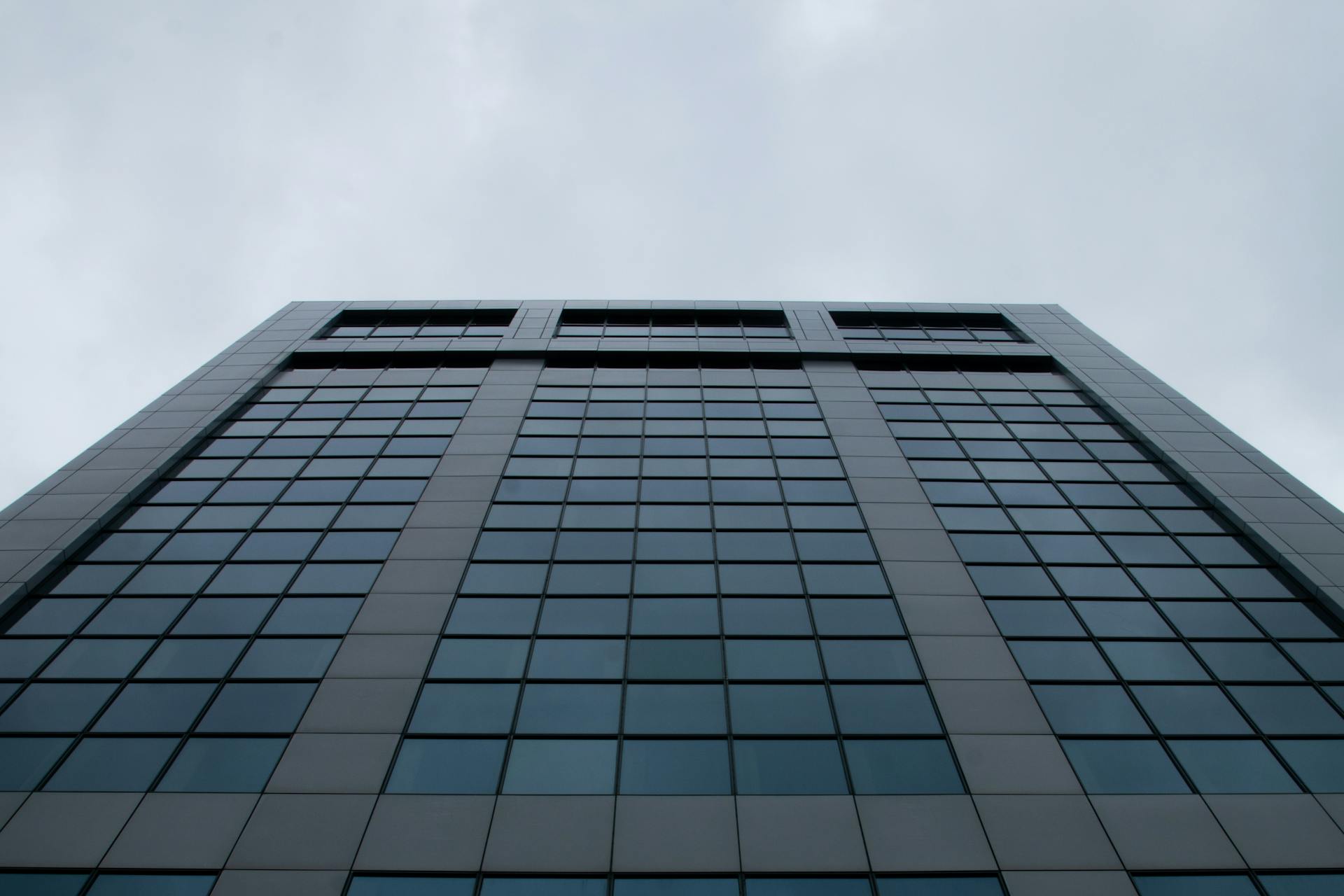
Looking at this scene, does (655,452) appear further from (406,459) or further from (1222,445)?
(1222,445)

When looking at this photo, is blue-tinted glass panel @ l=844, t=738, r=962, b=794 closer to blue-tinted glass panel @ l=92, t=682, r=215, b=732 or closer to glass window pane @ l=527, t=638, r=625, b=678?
glass window pane @ l=527, t=638, r=625, b=678

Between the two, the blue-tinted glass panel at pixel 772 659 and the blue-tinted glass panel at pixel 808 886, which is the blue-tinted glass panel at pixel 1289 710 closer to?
the blue-tinted glass panel at pixel 772 659

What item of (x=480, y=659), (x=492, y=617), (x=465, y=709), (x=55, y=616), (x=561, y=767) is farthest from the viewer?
(x=492, y=617)

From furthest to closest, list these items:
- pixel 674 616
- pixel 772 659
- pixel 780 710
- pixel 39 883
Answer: pixel 674 616 → pixel 772 659 → pixel 780 710 → pixel 39 883

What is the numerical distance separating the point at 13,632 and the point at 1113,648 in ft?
70.0

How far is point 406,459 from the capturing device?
2338 centimetres

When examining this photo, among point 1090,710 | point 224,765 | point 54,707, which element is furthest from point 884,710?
point 54,707

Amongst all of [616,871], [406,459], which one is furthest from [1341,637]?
[406,459]

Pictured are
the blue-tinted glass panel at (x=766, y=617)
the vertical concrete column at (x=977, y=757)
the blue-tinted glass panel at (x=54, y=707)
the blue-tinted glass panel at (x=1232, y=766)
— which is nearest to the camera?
the vertical concrete column at (x=977, y=757)

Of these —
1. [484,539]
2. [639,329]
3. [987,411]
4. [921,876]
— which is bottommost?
[921,876]

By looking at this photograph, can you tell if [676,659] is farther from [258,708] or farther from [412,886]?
[258,708]

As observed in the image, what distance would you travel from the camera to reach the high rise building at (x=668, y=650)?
40.5 feet

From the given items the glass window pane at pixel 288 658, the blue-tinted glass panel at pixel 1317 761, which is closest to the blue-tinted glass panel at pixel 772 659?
the glass window pane at pixel 288 658

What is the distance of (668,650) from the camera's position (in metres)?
16.3
